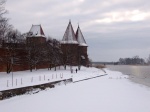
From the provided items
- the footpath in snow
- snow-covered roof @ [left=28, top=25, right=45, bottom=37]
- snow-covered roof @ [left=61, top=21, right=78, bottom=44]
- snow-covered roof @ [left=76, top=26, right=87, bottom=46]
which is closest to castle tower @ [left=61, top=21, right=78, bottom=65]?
snow-covered roof @ [left=61, top=21, right=78, bottom=44]

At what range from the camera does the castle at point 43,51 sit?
55.5 meters

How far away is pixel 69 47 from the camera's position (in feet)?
283

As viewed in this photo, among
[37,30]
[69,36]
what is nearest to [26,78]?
[37,30]

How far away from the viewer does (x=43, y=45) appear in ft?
235

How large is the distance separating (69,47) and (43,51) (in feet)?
61.0

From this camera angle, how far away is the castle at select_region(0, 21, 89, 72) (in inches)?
2186

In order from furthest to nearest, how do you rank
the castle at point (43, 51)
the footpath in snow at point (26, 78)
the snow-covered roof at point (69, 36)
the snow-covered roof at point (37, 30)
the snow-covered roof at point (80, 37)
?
the snow-covered roof at point (80, 37) < the snow-covered roof at point (69, 36) < the snow-covered roof at point (37, 30) < the castle at point (43, 51) < the footpath in snow at point (26, 78)

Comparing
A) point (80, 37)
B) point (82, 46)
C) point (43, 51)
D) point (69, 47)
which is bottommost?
point (43, 51)

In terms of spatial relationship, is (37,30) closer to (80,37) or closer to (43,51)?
(43,51)

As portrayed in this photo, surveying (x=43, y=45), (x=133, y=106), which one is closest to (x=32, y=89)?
(x=133, y=106)

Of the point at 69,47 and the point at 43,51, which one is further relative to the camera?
the point at 69,47

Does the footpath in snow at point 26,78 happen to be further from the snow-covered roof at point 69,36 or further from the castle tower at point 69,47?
the snow-covered roof at point 69,36

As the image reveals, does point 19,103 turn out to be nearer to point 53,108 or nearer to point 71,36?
point 53,108

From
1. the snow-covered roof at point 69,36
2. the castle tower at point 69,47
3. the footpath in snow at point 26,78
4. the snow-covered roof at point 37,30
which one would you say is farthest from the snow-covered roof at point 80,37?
the footpath in snow at point 26,78
